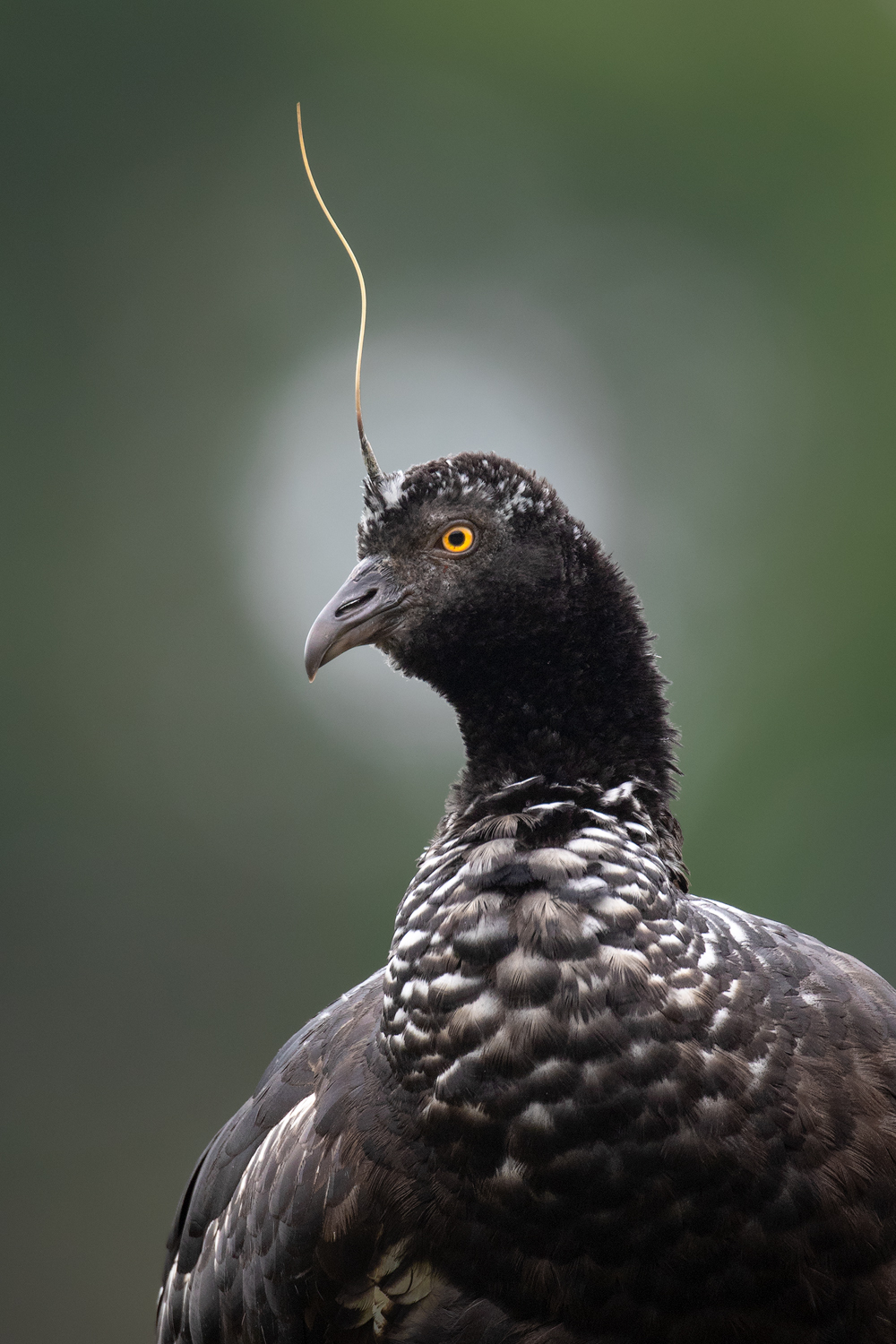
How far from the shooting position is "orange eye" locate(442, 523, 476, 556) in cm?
206

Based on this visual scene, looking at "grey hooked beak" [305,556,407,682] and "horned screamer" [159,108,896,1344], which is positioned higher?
"grey hooked beak" [305,556,407,682]

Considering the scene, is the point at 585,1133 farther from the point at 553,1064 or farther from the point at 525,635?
the point at 525,635

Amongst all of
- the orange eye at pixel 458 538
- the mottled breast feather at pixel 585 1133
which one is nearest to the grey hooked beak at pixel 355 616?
the orange eye at pixel 458 538

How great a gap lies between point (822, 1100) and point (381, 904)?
539 centimetres

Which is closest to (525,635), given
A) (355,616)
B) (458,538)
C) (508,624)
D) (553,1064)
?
(508,624)

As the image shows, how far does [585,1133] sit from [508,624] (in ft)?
2.84

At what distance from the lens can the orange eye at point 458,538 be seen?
2.06 meters

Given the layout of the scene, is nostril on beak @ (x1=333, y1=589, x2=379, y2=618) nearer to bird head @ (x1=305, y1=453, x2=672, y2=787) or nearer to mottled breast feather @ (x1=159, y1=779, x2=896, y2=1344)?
bird head @ (x1=305, y1=453, x2=672, y2=787)

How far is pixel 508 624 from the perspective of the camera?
6.52 ft


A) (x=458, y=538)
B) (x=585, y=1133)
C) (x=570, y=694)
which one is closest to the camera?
(x=585, y=1133)

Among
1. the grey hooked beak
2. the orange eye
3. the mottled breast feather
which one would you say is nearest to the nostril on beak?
the grey hooked beak

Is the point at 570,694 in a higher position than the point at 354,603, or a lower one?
lower

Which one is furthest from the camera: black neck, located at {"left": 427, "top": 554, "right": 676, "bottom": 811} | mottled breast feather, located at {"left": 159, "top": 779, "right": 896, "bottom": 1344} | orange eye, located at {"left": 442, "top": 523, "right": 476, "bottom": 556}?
orange eye, located at {"left": 442, "top": 523, "right": 476, "bottom": 556}

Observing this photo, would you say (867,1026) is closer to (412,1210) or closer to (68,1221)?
(412,1210)
